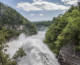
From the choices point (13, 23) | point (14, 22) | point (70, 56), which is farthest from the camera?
point (14, 22)

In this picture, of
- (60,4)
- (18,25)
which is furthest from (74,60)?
(18,25)

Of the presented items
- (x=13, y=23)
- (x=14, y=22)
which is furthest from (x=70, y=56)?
(x=14, y=22)

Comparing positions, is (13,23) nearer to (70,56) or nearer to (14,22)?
(14,22)

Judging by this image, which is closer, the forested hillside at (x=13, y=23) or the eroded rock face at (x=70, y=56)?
the eroded rock face at (x=70, y=56)

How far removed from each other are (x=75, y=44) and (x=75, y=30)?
4.97ft

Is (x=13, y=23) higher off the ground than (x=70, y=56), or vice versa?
(x=13, y=23)

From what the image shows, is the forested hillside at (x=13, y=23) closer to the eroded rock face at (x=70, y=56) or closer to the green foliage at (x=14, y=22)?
the green foliage at (x=14, y=22)

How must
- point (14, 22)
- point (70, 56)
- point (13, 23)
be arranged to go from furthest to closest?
1. point (14, 22)
2. point (13, 23)
3. point (70, 56)

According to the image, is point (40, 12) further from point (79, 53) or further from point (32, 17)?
point (79, 53)

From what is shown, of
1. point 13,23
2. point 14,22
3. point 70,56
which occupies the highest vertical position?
point 14,22

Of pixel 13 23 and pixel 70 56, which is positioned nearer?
pixel 70 56

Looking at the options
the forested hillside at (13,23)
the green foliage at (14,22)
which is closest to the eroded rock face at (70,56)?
the forested hillside at (13,23)

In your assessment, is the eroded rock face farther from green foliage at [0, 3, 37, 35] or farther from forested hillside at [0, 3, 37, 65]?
green foliage at [0, 3, 37, 35]

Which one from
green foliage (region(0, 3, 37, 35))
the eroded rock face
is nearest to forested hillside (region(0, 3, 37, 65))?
green foliage (region(0, 3, 37, 35))
